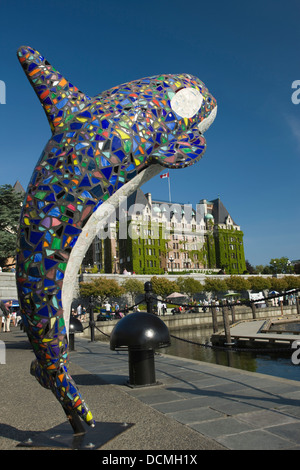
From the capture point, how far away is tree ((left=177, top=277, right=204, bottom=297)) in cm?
5153

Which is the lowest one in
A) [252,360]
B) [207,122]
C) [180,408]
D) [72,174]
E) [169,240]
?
[252,360]

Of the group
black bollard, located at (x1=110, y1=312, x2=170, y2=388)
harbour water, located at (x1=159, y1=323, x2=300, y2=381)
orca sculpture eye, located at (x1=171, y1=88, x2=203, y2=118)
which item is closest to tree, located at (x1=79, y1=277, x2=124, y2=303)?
harbour water, located at (x1=159, y1=323, x2=300, y2=381)

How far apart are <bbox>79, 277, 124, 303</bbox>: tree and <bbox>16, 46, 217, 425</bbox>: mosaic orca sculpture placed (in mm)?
39460

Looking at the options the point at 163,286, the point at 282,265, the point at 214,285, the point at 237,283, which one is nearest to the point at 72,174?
the point at 163,286

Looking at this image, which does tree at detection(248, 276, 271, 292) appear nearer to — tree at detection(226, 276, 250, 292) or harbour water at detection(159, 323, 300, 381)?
tree at detection(226, 276, 250, 292)

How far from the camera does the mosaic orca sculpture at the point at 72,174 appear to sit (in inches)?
127

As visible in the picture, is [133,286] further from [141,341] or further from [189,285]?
[141,341]

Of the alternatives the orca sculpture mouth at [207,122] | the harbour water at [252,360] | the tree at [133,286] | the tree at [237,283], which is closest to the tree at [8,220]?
the tree at [133,286]

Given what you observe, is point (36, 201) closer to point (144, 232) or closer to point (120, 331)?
point (120, 331)

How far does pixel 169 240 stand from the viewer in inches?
2908

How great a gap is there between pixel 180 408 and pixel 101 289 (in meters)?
38.4

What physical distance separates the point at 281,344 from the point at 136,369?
37.9 feet

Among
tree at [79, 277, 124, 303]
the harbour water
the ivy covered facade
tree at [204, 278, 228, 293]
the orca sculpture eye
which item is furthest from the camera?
the ivy covered facade
